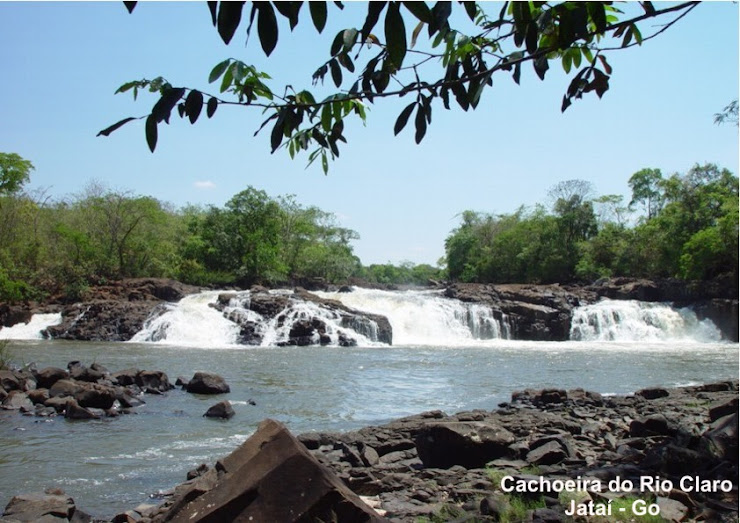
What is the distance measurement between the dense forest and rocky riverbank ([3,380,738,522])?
23.4 meters

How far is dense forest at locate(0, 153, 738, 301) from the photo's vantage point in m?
33.6

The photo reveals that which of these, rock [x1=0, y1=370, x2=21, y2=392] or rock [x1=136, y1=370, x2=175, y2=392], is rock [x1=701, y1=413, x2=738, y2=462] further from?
rock [x1=0, y1=370, x2=21, y2=392]

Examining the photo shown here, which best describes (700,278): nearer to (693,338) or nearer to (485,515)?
(693,338)

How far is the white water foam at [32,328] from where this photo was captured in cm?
2614

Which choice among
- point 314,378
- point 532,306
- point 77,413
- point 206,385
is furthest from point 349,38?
point 532,306

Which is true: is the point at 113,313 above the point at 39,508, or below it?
above

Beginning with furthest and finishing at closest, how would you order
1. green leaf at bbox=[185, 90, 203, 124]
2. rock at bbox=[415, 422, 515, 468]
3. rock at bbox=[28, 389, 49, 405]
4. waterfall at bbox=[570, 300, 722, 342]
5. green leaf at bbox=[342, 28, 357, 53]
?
waterfall at bbox=[570, 300, 722, 342]
rock at bbox=[28, 389, 49, 405]
rock at bbox=[415, 422, 515, 468]
green leaf at bbox=[342, 28, 357, 53]
green leaf at bbox=[185, 90, 203, 124]

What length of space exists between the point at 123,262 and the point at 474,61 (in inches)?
1566

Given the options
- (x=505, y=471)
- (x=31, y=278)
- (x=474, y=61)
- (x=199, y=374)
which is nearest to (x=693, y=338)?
(x=199, y=374)

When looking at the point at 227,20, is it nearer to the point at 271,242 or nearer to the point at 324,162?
the point at 324,162

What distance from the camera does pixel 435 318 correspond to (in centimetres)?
2975

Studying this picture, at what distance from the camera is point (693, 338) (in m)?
29.8

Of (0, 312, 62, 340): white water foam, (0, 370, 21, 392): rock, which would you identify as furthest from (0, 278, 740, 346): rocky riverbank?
(0, 370, 21, 392): rock

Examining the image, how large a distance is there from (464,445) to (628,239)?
4264cm
